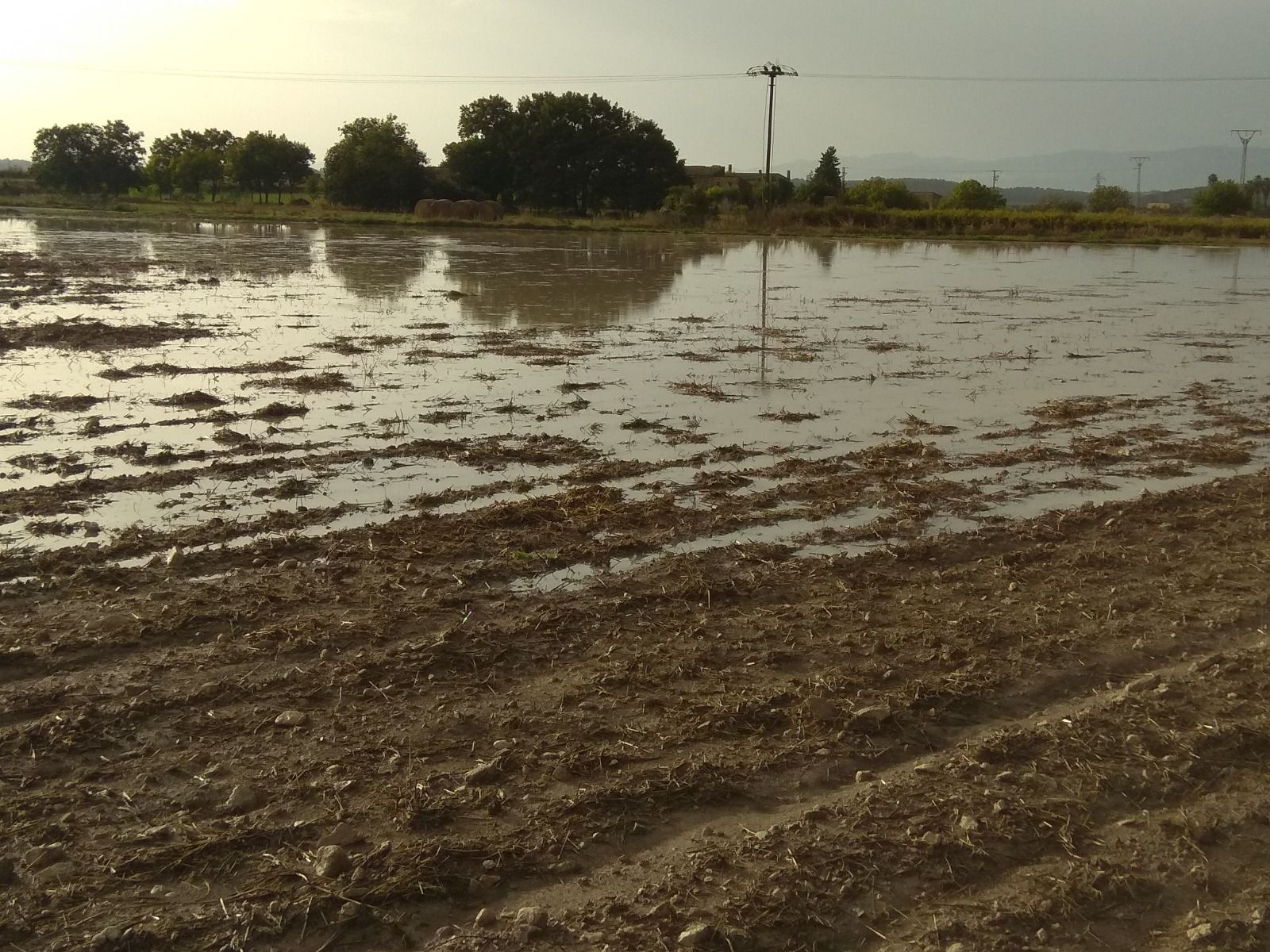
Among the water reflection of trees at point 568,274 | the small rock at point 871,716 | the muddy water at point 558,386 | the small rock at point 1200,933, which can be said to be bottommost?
the small rock at point 1200,933

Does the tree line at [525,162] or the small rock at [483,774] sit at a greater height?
the tree line at [525,162]

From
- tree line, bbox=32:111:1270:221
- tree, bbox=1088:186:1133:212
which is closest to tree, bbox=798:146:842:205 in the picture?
tree line, bbox=32:111:1270:221

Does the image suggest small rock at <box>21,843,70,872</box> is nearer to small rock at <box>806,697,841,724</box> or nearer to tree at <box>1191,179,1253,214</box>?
small rock at <box>806,697,841,724</box>

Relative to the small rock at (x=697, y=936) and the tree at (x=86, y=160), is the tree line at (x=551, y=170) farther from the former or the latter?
the small rock at (x=697, y=936)

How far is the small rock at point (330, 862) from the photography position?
10.7 ft

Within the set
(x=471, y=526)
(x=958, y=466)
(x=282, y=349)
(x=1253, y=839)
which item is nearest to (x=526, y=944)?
(x=1253, y=839)

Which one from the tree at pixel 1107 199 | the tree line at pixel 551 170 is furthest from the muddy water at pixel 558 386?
the tree at pixel 1107 199

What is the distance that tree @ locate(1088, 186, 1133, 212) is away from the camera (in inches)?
3501

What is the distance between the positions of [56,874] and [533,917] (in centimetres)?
153

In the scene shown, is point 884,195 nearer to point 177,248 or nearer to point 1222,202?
point 1222,202

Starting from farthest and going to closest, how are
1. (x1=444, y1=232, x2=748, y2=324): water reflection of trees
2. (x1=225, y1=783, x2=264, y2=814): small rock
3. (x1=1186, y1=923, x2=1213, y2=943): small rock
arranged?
(x1=444, y1=232, x2=748, y2=324): water reflection of trees → (x1=225, y1=783, x2=264, y2=814): small rock → (x1=1186, y1=923, x2=1213, y2=943): small rock

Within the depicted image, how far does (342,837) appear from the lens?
3438 mm

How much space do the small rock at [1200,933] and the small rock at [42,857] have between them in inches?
139

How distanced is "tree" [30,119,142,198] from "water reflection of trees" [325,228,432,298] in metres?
49.2
